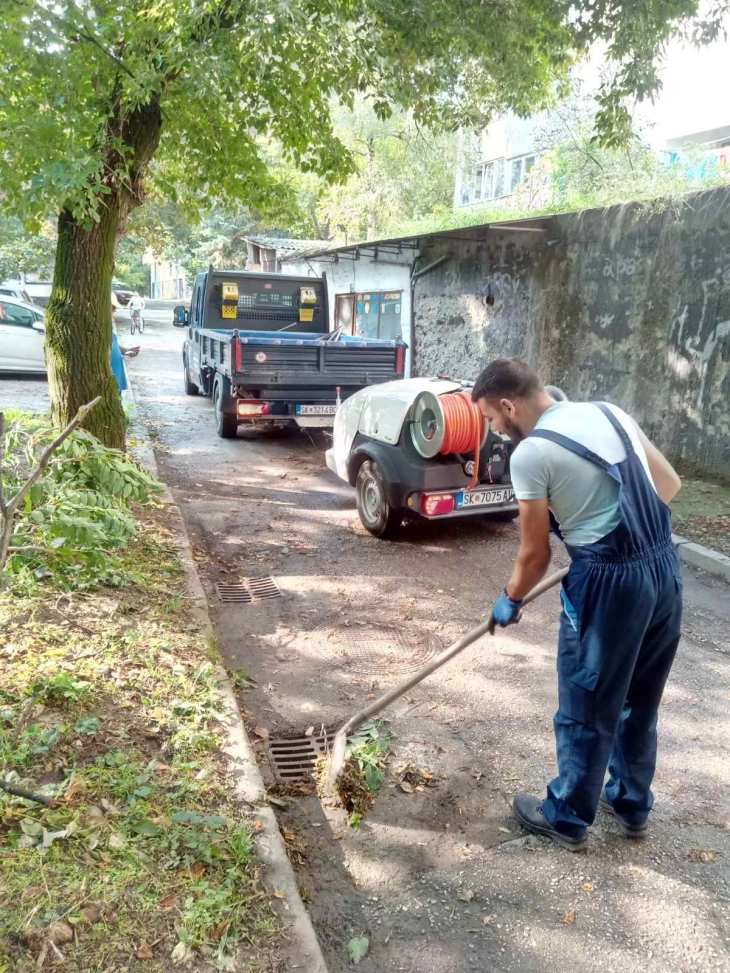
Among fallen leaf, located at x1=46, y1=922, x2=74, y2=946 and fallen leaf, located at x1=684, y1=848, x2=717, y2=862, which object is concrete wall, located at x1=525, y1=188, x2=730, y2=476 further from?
fallen leaf, located at x1=46, y1=922, x2=74, y2=946

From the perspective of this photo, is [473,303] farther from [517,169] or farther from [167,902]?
[517,169]

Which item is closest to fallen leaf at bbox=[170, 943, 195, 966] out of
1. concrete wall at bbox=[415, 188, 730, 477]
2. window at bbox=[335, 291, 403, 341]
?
concrete wall at bbox=[415, 188, 730, 477]

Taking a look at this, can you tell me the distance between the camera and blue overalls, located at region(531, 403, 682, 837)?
2.51 meters

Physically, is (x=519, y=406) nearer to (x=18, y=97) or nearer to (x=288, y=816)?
(x=288, y=816)

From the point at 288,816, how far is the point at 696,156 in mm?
9999

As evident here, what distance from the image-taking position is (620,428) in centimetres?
262

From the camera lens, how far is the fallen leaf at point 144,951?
2115 mm

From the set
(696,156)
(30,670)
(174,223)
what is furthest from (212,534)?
(174,223)

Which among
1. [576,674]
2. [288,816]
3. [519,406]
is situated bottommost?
[288,816]

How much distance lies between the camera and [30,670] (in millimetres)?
3570

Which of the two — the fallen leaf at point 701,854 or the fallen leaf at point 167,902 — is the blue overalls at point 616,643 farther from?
the fallen leaf at point 167,902

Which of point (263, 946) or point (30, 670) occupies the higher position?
point (30, 670)

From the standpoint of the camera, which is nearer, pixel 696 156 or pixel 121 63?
pixel 121 63

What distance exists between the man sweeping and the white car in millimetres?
15646
